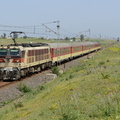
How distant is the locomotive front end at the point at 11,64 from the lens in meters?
26.6

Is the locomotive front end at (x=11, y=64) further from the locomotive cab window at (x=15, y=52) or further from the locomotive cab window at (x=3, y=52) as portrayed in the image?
the locomotive cab window at (x=3, y=52)

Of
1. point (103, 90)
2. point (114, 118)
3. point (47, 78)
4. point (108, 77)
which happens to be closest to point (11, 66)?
point (47, 78)

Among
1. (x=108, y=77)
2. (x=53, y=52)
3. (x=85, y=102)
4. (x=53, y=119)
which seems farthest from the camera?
(x=53, y=52)

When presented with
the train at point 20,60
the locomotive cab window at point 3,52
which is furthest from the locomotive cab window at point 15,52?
the locomotive cab window at point 3,52

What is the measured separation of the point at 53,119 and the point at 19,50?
1792 cm

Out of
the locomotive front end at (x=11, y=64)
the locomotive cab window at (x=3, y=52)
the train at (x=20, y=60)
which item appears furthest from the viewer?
the locomotive cab window at (x=3, y=52)

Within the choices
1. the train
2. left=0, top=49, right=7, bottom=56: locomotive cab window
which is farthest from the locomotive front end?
left=0, top=49, right=7, bottom=56: locomotive cab window

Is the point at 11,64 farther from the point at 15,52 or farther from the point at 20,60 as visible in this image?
the point at 15,52

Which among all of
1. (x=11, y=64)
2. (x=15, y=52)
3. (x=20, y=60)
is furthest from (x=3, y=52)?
(x=20, y=60)

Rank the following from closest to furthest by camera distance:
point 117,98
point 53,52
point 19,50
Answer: point 117,98
point 19,50
point 53,52

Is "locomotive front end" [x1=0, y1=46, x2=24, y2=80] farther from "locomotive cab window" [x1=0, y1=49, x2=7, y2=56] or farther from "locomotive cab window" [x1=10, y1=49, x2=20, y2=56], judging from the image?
"locomotive cab window" [x1=0, y1=49, x2=7, y2=56]

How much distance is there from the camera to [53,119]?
9414 millimetres

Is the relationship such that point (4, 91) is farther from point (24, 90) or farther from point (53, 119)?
point (53, 119)

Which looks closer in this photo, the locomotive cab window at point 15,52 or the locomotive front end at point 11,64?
the locomotive front end at point 11,64
